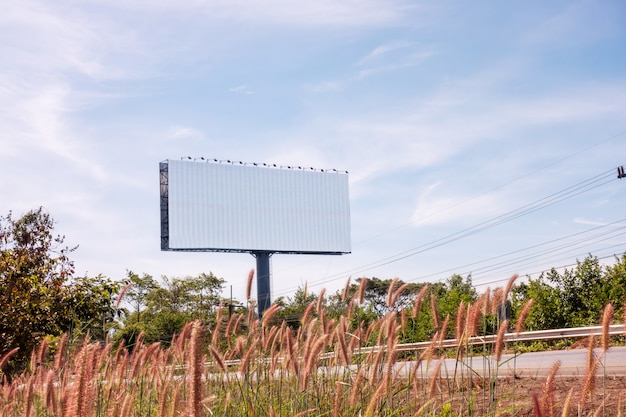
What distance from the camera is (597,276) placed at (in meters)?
17.1

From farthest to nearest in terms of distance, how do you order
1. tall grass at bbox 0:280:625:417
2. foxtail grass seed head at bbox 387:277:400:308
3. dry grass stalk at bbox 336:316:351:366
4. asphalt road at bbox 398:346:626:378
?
1. asphalt road at bbox 398:346:626:378
2. foxtail grass seed head at bbox 387:277:400:308
3. dry grass stalk at bbox 336:316:351:366
4. tall grass at bbox 0:280:625:417

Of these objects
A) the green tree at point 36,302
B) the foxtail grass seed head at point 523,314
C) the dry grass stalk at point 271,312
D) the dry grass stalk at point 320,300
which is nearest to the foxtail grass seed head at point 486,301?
the foxtail grass seed head at point 523,314

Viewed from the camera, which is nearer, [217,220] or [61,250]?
[61,250]

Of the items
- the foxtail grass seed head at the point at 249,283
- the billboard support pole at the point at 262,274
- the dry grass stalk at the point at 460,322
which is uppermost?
the billboard support pole at the point at 262,274

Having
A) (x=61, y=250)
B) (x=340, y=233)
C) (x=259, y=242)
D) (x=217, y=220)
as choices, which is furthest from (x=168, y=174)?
(x=61, y=250)

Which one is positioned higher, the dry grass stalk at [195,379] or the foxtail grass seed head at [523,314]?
the foxtail grass seed head at [523,314]

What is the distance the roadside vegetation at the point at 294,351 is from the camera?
2.70 m

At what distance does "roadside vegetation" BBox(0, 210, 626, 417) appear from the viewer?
270cm

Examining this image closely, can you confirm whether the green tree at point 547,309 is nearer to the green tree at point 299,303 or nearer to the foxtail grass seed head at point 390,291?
the green tree at point 299,303

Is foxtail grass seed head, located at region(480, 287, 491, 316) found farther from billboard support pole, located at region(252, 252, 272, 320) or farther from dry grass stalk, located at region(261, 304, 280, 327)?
billboard support pole, located at region(252, 252, 272, 320)

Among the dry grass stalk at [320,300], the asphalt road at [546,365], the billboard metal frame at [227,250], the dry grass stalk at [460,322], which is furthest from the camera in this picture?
the billboard metal frame at [227,250]

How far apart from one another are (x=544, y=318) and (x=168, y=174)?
1700 inches

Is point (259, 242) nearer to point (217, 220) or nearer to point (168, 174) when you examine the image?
point (217, 220)

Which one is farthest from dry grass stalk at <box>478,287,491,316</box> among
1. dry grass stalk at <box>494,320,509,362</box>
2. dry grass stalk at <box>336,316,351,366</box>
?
dry grass stalk at <box>336,316,351,366</box>
